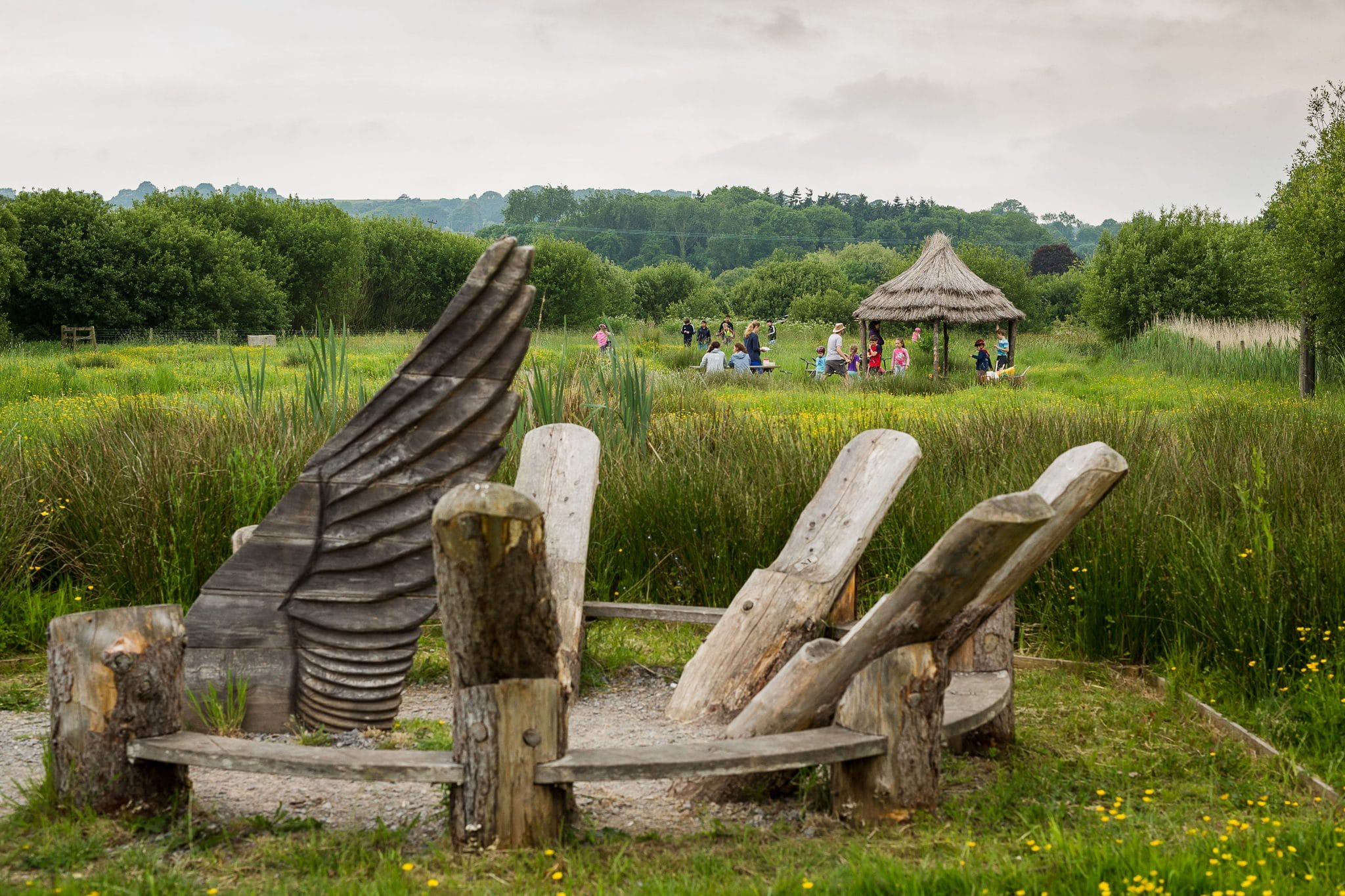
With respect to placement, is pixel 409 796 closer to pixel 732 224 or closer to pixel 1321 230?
pixel 1321 230

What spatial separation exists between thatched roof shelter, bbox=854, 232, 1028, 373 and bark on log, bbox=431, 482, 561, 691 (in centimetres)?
2114

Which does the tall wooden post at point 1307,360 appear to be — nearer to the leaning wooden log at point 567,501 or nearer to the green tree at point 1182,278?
the green tree at point 1182,278

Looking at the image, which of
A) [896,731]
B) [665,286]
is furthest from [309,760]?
[665,286]

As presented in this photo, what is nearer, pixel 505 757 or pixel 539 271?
pixel 505 757

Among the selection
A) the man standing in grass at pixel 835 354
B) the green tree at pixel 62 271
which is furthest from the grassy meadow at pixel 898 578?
the green tree at pixel 62 271

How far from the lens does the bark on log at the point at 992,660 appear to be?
11.8 ft

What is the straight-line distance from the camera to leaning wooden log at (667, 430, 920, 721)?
388 centimetres

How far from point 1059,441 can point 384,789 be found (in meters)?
3.98

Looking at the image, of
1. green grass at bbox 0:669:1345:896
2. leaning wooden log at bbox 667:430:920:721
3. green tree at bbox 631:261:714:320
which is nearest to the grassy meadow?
green grass at bbox 0:669:1345:896

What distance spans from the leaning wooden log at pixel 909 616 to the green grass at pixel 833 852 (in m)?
0.29

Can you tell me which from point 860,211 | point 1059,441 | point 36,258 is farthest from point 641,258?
point 1059,441

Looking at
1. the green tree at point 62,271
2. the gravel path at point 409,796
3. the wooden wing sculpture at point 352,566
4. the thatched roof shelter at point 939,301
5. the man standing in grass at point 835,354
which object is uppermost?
the green tree at point 62,271

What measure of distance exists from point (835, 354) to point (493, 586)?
18.4 m

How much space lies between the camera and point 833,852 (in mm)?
2771
